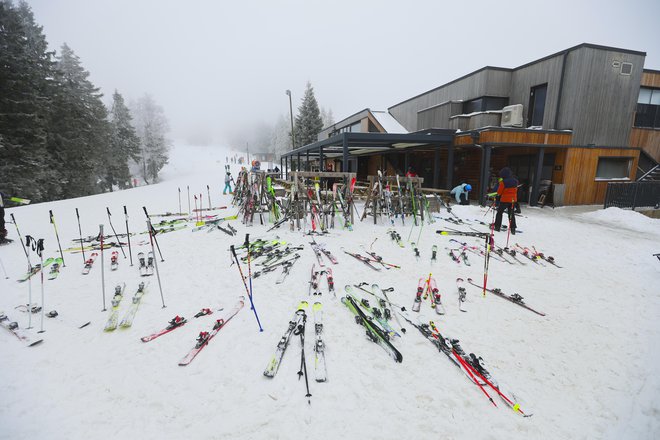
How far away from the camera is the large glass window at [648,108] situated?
1612 cm

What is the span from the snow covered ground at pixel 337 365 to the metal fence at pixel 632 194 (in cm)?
931

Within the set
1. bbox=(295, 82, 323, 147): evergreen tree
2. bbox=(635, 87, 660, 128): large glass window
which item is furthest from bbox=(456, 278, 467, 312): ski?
bbox=(295, 82, 323, 147): evergreen tree

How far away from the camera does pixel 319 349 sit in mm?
3689

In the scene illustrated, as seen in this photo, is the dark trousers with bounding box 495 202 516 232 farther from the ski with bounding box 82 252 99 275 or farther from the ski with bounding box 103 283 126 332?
the ski with bounding box 82 252 99 275

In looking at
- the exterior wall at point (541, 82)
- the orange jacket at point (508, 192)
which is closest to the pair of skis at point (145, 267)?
the orange jacket at point (508, 192)

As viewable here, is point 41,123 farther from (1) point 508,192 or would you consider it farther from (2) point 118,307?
(1) point 508,192

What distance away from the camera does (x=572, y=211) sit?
45.0ft

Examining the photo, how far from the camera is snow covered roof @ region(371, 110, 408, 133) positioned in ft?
78.9

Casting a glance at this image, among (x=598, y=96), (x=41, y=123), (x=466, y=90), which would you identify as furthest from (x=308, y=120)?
(x=598, y=96)

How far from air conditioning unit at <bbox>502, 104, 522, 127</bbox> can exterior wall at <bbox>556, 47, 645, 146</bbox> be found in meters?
1.97

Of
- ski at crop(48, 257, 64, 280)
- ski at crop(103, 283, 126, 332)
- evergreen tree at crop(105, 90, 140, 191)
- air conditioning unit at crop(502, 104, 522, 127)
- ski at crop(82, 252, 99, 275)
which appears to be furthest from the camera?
evergreen tree at crop(105, 90, 140, 191)

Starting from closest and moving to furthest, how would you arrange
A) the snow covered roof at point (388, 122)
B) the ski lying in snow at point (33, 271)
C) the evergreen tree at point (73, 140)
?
the ski lying in snow at point (33, 271)
the evergreen tree at point (73, 140)
the snow covered roof at point (388, 122)

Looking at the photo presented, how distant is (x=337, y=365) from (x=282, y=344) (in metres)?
0.78

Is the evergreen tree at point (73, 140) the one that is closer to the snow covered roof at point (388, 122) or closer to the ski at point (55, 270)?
the ski at point (55, 270)
